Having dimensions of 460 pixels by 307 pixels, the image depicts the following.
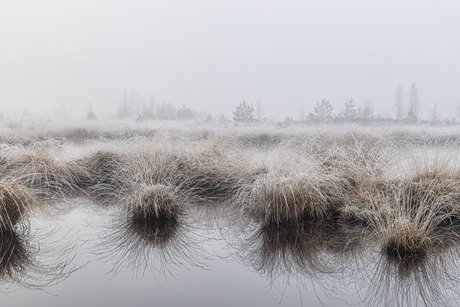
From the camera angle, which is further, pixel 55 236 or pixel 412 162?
pixel 412 162

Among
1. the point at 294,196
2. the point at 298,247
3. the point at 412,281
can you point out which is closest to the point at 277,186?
the point at 294,196

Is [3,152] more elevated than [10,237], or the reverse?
[3,152]

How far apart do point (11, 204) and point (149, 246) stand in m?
1.07

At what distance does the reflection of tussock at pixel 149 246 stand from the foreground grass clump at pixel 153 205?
0.06m

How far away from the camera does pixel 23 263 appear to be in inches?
85.1

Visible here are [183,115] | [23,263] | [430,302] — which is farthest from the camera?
[183,115]

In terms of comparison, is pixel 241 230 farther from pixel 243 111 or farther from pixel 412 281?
pixel 243 111

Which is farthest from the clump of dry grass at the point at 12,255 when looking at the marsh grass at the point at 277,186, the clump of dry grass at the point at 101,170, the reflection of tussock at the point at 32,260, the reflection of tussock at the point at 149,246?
the clump of dry grass at the point at 101,170

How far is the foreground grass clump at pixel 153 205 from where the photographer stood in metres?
3.03

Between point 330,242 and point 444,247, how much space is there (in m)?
0.70

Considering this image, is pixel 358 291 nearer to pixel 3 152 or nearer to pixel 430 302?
pixel 430 302

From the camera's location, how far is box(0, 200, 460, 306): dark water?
180 cm

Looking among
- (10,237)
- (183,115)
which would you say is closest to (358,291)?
(10,237)

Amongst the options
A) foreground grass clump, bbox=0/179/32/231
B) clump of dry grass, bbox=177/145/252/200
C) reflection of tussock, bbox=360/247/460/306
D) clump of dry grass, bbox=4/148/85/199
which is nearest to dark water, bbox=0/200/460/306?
reflection of tussock, bbox=360/247/460/306
